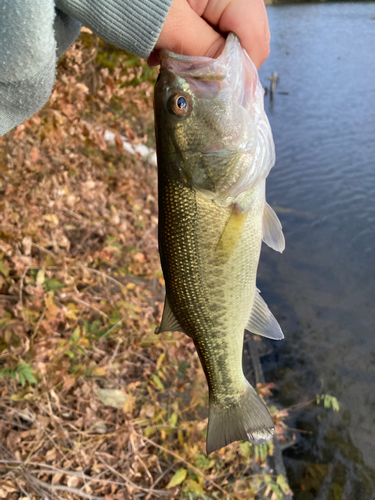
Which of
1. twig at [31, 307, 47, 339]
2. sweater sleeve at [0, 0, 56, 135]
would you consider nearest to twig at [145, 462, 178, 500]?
twig at [31, 307, 47, 339]

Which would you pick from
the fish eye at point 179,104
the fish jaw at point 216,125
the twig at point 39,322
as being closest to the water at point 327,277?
the twig at point 39,322

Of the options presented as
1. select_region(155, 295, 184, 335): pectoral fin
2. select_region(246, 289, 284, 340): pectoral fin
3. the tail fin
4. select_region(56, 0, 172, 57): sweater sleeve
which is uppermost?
select_region(56, 0, 172, 57): sweater sleeve

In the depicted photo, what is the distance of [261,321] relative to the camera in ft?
6.07

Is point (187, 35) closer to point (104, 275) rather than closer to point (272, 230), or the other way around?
point (272, 230)

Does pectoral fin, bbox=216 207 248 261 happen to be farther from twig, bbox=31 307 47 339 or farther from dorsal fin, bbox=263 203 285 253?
twig, bbox=31 307 47 339

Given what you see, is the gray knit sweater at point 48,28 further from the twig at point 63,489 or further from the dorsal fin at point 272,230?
the twig at point 63,489

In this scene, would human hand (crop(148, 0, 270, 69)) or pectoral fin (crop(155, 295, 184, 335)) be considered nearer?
human hand (crop(148, 0, 270, 69))

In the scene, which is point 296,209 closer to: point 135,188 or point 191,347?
point 135,188

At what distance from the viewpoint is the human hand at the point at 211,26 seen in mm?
1269

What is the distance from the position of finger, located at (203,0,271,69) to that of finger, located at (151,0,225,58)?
0.16ft

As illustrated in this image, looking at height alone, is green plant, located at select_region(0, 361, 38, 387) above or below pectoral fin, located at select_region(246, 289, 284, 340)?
below

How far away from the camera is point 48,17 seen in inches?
46.4

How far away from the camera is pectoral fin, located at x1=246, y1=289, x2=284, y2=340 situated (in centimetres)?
184

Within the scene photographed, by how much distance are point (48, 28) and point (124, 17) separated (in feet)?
0.81
